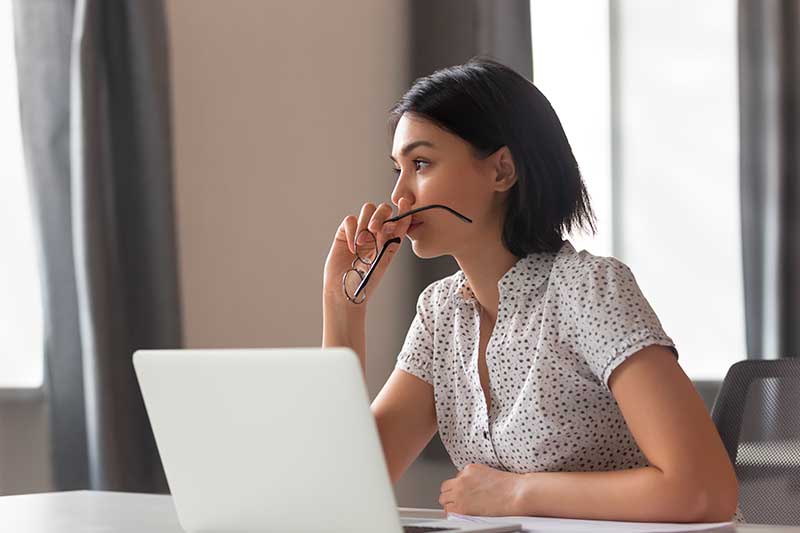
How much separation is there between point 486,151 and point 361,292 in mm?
296

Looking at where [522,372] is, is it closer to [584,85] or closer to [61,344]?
[61,344]

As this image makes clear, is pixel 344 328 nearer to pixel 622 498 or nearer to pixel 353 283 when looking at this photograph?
pixel 353 283

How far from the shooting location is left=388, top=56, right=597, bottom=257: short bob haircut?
149 centimetres

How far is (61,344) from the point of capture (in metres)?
2.45

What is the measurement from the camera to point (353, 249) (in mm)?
1634

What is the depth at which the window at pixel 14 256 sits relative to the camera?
2457 mm

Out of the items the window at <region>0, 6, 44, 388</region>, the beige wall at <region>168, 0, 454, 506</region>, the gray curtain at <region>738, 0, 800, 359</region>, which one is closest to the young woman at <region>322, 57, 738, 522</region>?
the window at <region>0, 6, 44, 388</region>

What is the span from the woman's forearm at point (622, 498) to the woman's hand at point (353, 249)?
45cm

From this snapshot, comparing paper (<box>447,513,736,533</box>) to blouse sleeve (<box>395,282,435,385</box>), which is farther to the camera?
blouse sleeve (<box>395,282,435,385</box>)

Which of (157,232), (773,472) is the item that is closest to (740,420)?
(773,472)

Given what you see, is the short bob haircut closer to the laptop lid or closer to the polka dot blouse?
the polka dot blouse

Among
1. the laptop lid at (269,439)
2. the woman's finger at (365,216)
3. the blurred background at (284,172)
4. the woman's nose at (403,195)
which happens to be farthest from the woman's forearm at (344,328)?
the blurred background at (284,172)

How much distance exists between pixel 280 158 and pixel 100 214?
2.54 feet

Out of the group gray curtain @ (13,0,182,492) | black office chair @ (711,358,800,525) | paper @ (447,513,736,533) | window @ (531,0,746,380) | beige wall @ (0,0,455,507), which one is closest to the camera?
paper @ (447,513,736,533)
